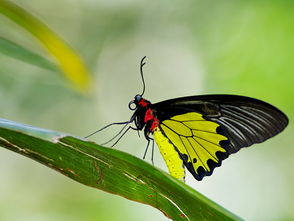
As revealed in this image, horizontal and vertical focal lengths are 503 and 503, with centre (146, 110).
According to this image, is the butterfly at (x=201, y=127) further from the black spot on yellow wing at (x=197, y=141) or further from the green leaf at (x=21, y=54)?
the green leaf at (x=21, y=54)

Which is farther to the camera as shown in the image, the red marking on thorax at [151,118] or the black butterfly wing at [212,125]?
the red marking on thorax at [151,118]

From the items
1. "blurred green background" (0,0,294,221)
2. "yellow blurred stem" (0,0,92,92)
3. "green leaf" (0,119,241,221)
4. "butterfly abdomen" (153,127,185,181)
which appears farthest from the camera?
"blurred green background" (0,0,294,221)


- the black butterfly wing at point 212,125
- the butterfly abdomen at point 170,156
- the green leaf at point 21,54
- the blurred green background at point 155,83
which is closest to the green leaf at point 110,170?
the green leaf at point 21,54

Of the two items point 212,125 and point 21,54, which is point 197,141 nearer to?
point 212,125

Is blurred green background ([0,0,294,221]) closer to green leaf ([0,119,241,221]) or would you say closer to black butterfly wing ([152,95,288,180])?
black butterfly wing ([152,95,288,180])

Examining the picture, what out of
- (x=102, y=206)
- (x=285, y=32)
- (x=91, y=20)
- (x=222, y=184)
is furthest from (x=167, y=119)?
(x=91, y=20)

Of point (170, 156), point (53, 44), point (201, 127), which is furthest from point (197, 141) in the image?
point (53, 44)

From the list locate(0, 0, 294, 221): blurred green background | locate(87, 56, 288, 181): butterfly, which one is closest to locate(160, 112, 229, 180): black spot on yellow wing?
locate(87, 56, 288, 181): butterfly
